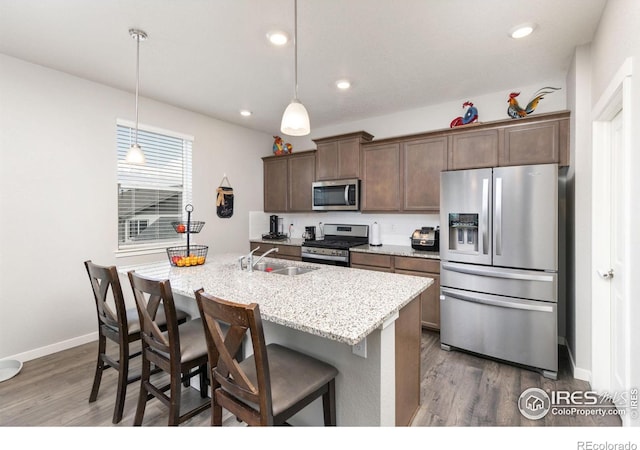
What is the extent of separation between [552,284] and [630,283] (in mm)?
929

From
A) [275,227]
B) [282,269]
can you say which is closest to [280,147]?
[275,227]

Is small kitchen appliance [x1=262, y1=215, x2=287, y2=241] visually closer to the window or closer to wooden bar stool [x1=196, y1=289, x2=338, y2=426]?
the window

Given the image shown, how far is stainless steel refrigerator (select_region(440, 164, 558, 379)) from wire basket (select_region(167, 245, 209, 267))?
2339 millimetres

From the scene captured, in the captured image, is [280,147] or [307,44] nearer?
[307,44]

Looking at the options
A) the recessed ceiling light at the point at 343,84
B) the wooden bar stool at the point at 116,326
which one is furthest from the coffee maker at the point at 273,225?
the wooden bar stool at the point at 116,326

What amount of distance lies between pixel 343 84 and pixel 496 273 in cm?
240

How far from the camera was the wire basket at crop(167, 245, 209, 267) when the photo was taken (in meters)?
2.56

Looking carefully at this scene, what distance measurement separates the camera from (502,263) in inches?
105

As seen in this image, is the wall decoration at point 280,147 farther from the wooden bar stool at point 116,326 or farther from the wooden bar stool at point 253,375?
the wooden bar stool at point 253,375

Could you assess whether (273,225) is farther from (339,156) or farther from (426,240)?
(426,240)

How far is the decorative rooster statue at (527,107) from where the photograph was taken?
300cm

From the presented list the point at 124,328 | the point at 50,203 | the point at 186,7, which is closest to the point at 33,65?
the point at 50,203

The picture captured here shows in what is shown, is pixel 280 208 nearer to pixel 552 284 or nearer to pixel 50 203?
pixel 50 203

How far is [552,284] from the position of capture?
8.09 ft
